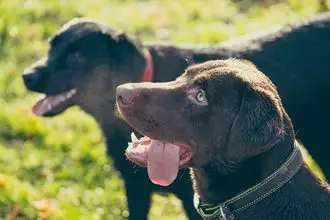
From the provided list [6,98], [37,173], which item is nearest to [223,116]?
[37,173]

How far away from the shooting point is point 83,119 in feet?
22.3

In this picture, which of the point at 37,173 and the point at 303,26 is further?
the point at 37,173

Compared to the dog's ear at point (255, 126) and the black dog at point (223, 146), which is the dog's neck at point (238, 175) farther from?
the dog's ear at point (255, 126)

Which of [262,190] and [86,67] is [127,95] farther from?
[86,67]

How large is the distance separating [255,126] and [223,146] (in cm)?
35

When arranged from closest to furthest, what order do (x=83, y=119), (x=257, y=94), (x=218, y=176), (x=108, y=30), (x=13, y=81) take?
(x=257, y=94) < (x=218, y=176) < (x=108, y=30) < (x=83, y=119) < (x=13, y=81)

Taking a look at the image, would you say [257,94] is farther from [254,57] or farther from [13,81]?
[13,81]

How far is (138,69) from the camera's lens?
5.15m

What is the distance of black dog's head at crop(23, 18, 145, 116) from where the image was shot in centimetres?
523

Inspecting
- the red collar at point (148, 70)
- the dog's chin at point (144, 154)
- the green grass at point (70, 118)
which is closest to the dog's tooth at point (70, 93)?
the red collar at point (148, 70)

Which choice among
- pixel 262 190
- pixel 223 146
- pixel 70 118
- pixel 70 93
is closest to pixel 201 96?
pixel 223 146

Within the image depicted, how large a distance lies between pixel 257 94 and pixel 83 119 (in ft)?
11.3

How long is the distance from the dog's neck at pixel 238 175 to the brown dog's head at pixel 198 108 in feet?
0.23

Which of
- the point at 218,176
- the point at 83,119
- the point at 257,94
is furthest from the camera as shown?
the point at 83,119
